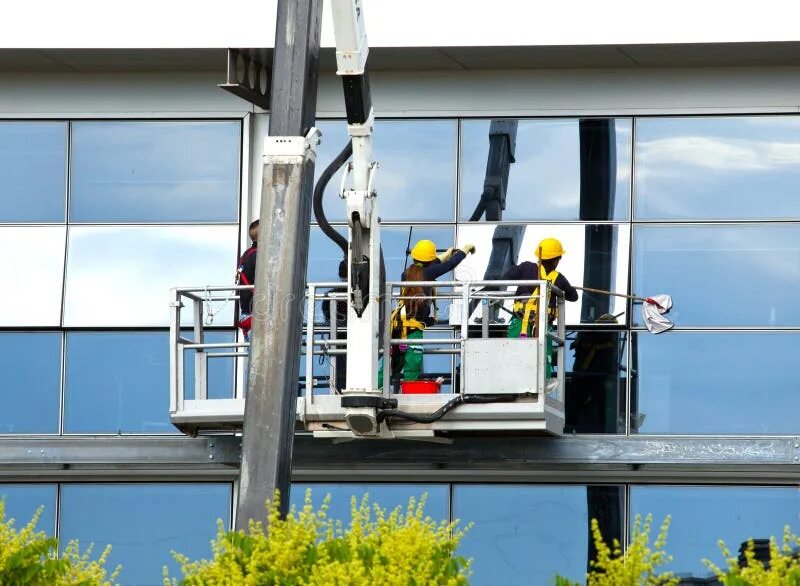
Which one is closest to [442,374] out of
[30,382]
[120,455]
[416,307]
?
[416,307]

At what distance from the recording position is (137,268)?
69.8ft

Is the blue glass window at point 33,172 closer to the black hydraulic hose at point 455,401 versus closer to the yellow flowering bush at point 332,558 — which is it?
the black hydraulic hose at point 455,401

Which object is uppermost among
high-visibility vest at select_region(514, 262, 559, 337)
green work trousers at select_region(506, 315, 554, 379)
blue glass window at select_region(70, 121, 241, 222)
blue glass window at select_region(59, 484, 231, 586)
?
blue glass window at select_region(70, 121, 241, 222)

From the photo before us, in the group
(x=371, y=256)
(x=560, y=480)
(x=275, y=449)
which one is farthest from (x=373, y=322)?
(x=560, y=480)

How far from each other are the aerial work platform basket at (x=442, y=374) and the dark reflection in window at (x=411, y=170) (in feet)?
3.85

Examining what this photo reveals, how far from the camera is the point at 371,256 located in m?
17.1

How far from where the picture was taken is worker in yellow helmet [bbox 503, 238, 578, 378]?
18.3 metres

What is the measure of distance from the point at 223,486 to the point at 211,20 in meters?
Answer: 5.45

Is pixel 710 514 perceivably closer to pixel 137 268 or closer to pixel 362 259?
pixel 362 259

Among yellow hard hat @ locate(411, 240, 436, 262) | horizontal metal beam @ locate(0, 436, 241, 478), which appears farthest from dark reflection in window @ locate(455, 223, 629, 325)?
horizontal metal beam @ locate(0, 436, 241, 478)

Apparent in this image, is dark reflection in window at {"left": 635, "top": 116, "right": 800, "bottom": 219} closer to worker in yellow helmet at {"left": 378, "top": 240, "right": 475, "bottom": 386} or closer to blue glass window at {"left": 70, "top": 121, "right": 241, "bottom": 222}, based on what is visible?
worker in yellow helmet at {"left": 378, "top": 240, "right": 475, "bottom": 386}

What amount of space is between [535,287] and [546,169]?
9.26ft

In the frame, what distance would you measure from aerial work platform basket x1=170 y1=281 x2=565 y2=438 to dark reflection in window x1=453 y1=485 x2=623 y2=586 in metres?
1.52

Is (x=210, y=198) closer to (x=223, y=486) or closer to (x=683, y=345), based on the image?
(x=223, y=486)
